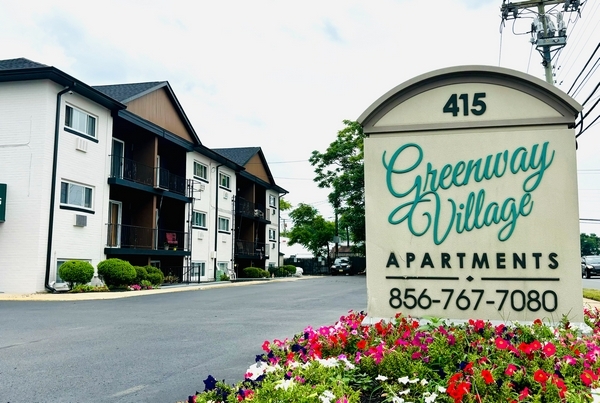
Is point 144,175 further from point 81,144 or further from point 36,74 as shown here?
point 36,74

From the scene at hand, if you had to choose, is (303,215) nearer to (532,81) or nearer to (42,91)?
(42,91)

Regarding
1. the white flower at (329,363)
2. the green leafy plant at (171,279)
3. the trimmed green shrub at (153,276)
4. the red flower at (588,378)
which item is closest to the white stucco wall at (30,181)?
the trimmed green shrub at (153,276)

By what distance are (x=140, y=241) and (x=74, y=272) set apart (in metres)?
6.74

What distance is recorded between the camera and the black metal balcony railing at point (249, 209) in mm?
39250

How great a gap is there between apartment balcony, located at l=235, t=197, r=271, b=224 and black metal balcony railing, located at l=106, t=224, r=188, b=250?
1107cm

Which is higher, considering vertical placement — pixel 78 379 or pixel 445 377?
pixel 445 377

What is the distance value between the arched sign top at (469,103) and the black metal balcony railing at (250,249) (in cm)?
3391

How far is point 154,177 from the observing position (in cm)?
2616

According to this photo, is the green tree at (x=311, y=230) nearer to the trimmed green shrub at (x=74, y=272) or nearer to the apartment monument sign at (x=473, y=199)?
the trimmed green shrub at (x=74, y=272)

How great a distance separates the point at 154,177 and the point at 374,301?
22.7m

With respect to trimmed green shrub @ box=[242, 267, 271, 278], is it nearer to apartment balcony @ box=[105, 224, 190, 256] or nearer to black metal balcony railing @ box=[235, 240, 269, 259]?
black metal balcony railing @ box=[235, 240, 269, 259]

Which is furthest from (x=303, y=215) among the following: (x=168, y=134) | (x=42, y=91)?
(x=42, y=91)

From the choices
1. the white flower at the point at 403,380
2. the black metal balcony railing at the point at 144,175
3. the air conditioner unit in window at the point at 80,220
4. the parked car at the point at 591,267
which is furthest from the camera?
the parked car at the point at 591,267

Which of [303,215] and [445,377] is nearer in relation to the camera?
[445,377]
